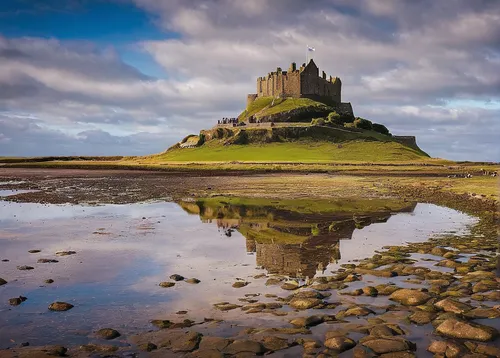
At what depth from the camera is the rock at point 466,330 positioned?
9718mm

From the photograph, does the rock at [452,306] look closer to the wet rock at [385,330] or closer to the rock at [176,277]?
the wet rock at [385,330]

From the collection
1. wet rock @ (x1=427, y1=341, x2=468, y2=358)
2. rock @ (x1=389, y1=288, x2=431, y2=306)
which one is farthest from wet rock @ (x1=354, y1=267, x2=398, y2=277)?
wet rock @ (x1=427, y1=341, x2=468, y2=358)

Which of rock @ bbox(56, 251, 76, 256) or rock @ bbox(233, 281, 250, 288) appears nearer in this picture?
rock @ bbox(233, 281, 250, 288)

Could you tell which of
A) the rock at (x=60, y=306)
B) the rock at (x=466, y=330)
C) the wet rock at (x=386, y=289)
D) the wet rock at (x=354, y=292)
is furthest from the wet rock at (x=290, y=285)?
the rock at (x=60, y=306)

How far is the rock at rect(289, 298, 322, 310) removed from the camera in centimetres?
1202

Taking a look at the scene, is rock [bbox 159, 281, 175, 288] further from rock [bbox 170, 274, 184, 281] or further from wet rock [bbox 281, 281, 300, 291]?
wet rock [bbox 281, 281, 300, 291]

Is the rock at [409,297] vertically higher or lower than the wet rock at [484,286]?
lower

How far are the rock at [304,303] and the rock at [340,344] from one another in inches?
90.0

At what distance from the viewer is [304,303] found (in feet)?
39.7

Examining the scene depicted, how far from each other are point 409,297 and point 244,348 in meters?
5.05

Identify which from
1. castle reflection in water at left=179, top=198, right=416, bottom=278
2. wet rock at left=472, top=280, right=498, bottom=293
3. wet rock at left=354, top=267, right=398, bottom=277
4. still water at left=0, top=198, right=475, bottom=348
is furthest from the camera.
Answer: castle reflection in water at left=179, top=198, right=416, bottom=278

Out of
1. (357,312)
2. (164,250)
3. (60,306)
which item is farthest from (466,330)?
(164,250)

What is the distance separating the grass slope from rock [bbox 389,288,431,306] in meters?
92.1

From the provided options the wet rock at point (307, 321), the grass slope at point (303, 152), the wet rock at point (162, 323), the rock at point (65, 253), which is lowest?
the wet rock at point (162, 323)
